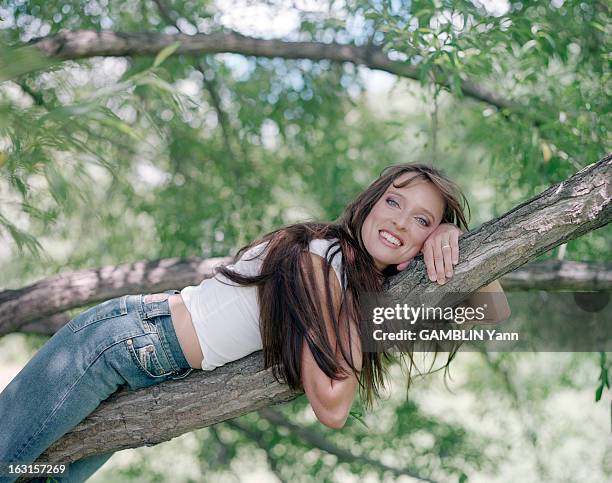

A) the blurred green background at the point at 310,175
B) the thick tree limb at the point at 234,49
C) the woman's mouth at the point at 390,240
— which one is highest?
the thick tree limb at the point at 234,49

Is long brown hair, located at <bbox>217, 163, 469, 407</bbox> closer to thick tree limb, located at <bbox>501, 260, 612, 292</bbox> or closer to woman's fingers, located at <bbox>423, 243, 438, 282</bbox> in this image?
woman's fingers, located at <bbox>423, 243, 438, 282</bbox>

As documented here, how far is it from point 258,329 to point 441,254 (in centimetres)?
54

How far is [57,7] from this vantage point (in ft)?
13.0

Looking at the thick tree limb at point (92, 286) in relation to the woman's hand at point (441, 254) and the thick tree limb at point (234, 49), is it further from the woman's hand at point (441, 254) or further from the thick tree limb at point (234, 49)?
the woman's hand at point (441, 254)

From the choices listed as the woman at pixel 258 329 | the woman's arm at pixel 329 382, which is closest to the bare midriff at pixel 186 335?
the woman at pixel 258 329

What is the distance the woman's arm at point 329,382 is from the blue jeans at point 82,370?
1.25ft

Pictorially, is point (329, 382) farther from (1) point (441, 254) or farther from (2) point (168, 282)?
(2) point (168, 282)

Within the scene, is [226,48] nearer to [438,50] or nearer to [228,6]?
[228,6]

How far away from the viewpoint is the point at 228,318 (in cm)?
215

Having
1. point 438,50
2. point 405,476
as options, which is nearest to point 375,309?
point 438,50

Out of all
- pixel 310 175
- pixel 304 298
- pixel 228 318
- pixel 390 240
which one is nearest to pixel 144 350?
pixel 228 318

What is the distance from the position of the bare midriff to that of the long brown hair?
0.16 meters

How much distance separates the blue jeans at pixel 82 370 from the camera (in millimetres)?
2109

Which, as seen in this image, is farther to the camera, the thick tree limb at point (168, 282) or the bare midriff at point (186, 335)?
the thick tree limb at point (168, 282)
